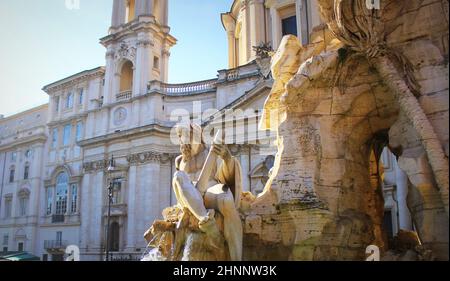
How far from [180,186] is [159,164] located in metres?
24.7

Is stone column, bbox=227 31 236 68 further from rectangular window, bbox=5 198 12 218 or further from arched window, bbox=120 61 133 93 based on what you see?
rectangular window, bbox=5 198 12 218

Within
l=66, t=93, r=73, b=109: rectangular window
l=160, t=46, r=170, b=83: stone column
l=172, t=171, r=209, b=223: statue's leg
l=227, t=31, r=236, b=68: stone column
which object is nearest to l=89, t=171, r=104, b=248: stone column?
l=66, t=93, r=73, b=109: rectangular window

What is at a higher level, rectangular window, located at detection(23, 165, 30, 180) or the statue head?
rectangular window, located at detection(23, 165, 30, 180)

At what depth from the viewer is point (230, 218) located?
552cm

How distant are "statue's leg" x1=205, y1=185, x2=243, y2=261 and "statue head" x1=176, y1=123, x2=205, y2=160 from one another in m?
0.98

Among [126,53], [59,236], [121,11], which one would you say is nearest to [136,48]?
[126,53]

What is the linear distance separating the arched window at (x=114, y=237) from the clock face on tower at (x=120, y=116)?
23.8 ft

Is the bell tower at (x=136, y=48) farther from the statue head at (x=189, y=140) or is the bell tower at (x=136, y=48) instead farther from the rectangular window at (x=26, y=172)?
the statue head at (x=189, y=140)

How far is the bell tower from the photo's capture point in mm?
31719

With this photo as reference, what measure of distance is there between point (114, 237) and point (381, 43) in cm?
2825

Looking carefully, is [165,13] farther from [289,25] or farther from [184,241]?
[184,241]

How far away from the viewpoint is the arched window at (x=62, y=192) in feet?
116

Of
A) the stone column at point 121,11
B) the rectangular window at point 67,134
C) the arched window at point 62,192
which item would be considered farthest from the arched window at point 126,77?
the arched window at point 62,192
